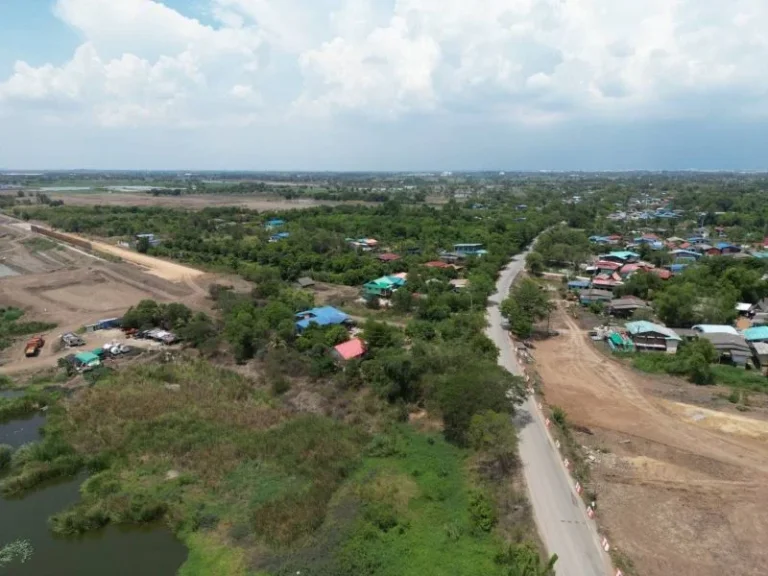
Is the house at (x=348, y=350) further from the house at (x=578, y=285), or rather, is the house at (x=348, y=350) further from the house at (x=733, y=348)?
the house at (x=578, y=285)

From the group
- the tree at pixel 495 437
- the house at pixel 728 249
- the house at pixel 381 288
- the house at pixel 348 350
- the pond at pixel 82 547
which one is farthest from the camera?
the house at pixel 728 249

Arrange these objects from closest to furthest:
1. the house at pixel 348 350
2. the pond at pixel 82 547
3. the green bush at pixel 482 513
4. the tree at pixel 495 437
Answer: the pond at pixel 82 547, the green bush at pixel 482 513, the tree at pixel 495 437, the house at pixel 348 350

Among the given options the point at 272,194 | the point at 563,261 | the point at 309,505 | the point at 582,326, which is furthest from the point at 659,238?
the point at 272,194

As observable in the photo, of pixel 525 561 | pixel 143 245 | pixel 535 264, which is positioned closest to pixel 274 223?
pixel 143 245

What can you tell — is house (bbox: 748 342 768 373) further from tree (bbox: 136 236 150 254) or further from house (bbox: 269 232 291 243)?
tree (bbox: 136 236 150 254)

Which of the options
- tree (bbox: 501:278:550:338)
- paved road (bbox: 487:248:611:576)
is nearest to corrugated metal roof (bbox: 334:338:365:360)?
paved road (bbox: 487:248:611:576)

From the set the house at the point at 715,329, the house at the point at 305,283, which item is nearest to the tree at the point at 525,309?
the house at the point at 715,329
